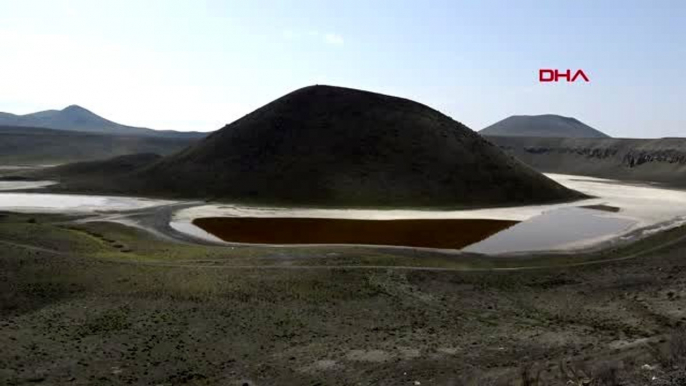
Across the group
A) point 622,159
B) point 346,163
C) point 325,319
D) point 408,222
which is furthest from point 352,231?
point 622,159

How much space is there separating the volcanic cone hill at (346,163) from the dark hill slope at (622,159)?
190ft

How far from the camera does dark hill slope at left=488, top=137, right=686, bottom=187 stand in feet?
460

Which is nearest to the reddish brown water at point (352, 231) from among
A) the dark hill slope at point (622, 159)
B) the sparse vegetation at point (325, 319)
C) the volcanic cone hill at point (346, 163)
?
the sparse vegetation at point (325, 319)

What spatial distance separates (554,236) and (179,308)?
34.6 m

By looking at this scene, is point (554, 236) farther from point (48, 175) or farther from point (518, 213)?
point (48, 175)

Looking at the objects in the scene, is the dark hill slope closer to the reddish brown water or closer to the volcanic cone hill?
the volcanic cone hill

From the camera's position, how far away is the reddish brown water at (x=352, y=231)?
46188mm

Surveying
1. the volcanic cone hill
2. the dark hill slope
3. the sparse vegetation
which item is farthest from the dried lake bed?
the dark hill slope

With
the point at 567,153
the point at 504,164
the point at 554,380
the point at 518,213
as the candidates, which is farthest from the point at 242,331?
the point at 567,153

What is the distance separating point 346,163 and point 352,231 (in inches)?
1372

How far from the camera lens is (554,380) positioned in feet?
53.2

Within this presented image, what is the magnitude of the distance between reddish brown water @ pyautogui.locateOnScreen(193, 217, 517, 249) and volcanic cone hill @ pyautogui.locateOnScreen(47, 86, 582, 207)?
49.2ft

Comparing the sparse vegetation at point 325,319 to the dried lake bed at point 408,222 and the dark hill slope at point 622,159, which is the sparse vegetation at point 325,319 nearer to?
the dried lake bed at point 408,222

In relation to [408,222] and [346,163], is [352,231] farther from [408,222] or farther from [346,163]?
[346,163]
